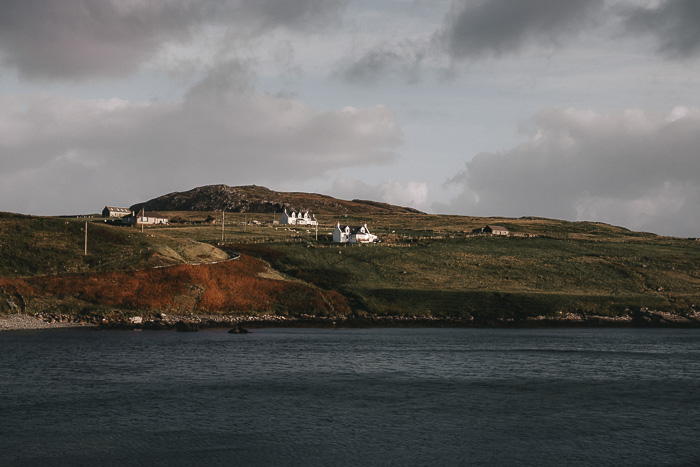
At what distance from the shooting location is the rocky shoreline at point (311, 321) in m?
80.0

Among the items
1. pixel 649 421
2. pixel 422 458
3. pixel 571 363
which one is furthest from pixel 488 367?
pixel 422 458

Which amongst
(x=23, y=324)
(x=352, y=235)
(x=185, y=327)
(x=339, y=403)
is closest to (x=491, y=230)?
(x=352, y=235)

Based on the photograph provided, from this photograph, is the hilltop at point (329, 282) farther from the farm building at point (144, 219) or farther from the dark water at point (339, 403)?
the farm building at point (144, 219)

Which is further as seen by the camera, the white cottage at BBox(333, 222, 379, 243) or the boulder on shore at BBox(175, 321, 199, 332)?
the white cottage at BBox(333, 222, 379, 243)

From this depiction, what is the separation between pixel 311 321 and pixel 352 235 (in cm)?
5955

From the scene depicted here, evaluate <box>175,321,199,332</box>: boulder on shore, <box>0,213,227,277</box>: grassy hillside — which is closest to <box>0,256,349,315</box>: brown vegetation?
<box>0,213,227,277</box>: grassy hillside

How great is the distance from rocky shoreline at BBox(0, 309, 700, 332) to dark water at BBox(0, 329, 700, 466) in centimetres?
741

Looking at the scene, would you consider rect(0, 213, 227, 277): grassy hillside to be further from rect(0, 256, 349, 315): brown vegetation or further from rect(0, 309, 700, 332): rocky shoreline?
rect(0, 309, 700, 332): rocky shoreline

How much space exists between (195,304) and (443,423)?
61.3m

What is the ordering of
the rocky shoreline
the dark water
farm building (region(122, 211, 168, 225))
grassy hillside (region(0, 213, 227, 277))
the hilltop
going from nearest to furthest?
the dark water → the rocky shoreline → the hilltop → grassy hillside (region(0, 213, 227, 277)) → farm building (region(122, 211, 168, 225))

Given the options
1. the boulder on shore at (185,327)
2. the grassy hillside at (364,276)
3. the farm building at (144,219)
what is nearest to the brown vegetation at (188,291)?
the grassy hillside at (364,276)

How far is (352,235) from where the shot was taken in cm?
15075

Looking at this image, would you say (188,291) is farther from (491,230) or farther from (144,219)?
(491,230)

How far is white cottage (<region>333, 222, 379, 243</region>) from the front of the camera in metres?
149
